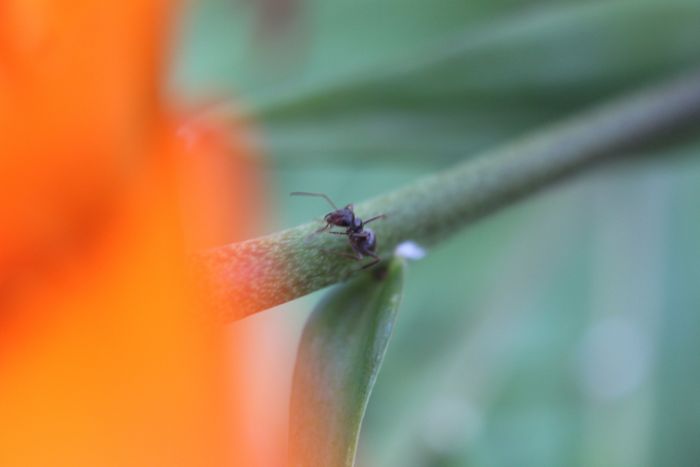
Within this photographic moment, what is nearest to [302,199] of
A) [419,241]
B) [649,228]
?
[649,228]

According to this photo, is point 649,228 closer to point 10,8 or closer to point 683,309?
point 683,309

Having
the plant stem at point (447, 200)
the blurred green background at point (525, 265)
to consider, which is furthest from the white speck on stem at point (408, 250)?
the blurred green background at point (525, 265)

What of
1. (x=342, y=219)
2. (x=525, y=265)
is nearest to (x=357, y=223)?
(x=342, y=219)

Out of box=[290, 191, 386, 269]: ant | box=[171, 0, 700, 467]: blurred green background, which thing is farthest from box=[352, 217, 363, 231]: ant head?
box=[171, 0, 700, 467]: blurred green background

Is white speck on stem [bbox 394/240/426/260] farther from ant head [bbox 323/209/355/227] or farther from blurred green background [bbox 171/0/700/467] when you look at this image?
blurred green background [bbox 171/0/700/467]

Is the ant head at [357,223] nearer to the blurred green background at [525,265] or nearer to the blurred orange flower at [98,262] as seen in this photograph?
the blurred orange flower at [98,262]
